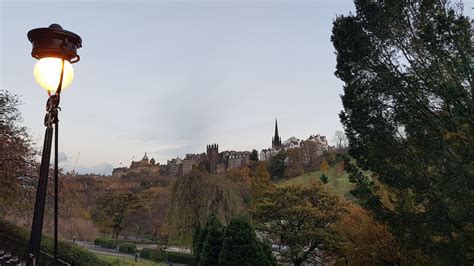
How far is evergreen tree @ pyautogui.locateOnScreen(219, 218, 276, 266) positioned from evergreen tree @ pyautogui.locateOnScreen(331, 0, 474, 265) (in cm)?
336

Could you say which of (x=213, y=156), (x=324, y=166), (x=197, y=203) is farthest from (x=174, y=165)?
(x=197, y=203)

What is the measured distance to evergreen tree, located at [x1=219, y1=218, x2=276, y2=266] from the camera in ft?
31.9

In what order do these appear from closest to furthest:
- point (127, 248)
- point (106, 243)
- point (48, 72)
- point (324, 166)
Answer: point (48, 72) < point (127, 248) < point (106, 243) < point (324, 166)

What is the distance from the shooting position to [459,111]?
7.23 meters

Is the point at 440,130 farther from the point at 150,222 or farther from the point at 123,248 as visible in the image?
the point at 150,222

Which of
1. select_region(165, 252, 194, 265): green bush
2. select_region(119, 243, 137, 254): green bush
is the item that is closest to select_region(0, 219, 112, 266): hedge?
select_region(165, 252, 194, 265): green bush

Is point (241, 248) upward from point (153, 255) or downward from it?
upward

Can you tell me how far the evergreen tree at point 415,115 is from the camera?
7.46 metres

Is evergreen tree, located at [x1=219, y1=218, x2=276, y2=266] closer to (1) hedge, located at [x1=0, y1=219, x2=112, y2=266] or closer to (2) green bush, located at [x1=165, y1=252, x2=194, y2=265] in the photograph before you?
(1) hedge, located at [x1=0, y1=219, x2=112, y2=266]

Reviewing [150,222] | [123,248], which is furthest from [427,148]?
[150,222]

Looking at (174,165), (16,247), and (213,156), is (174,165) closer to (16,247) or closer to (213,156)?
(213,156)

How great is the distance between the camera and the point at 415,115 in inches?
344

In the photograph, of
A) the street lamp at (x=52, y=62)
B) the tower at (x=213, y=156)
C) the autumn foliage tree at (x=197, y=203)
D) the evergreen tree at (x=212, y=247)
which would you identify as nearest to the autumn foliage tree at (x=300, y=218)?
the autumn foliage tree at (x=197, y=203)

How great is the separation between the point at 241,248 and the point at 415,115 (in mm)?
6073
